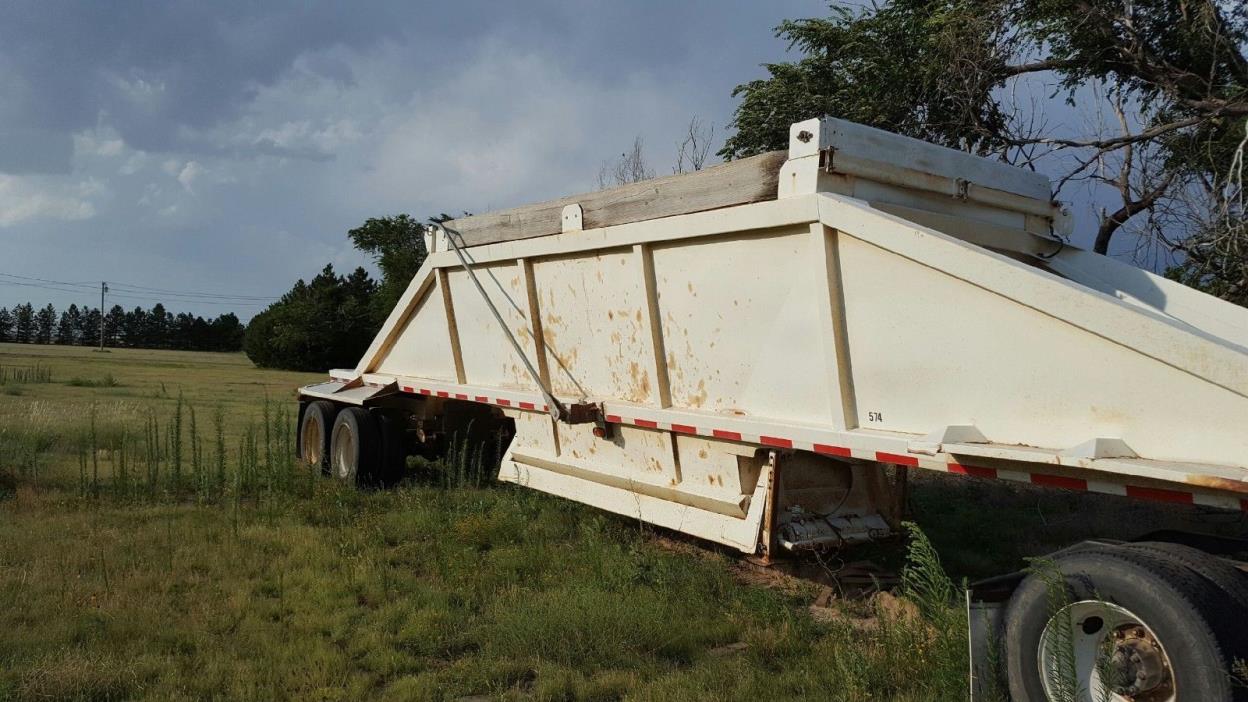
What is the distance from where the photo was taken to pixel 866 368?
4277 millimetres

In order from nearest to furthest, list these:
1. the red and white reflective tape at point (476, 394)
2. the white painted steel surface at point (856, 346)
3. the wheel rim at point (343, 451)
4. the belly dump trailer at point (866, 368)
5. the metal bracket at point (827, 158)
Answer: the belly dump trailer at point (866, 368) → the white painted steel surface at point (856, 346) → the metal bracket at point (827, 158) → the red and white reflective tape at point (476, 394) → the wheel rim at point (343, 451)

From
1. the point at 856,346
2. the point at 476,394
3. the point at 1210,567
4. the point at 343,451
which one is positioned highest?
the point at 856,346

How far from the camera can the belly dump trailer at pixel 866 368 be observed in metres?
3.08

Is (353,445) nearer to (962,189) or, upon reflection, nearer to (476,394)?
(476,394)

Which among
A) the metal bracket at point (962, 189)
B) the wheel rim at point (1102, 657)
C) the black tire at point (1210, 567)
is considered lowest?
the wheel rim at point (1102, 657)

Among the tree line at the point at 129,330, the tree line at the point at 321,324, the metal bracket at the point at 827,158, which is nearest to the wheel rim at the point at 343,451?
the metal bracket at the point at 827,158

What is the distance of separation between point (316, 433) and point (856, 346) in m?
7.25

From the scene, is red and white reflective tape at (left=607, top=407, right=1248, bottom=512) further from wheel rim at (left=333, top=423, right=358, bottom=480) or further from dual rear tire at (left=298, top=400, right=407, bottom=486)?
wheel rim at (left=333, top=423, right=358, bottom=480)

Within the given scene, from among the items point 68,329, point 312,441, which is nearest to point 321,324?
point 312,441

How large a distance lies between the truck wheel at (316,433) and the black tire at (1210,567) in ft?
26.0

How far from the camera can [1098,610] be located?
10.3ft

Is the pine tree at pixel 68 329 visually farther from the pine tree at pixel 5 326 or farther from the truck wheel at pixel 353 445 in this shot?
the truck wheel at pixel 353 445

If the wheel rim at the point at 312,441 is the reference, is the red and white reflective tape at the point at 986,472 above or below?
above

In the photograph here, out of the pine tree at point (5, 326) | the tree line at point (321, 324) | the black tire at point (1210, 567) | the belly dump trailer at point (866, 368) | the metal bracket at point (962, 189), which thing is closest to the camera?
the black tire at point (1210, 567)
